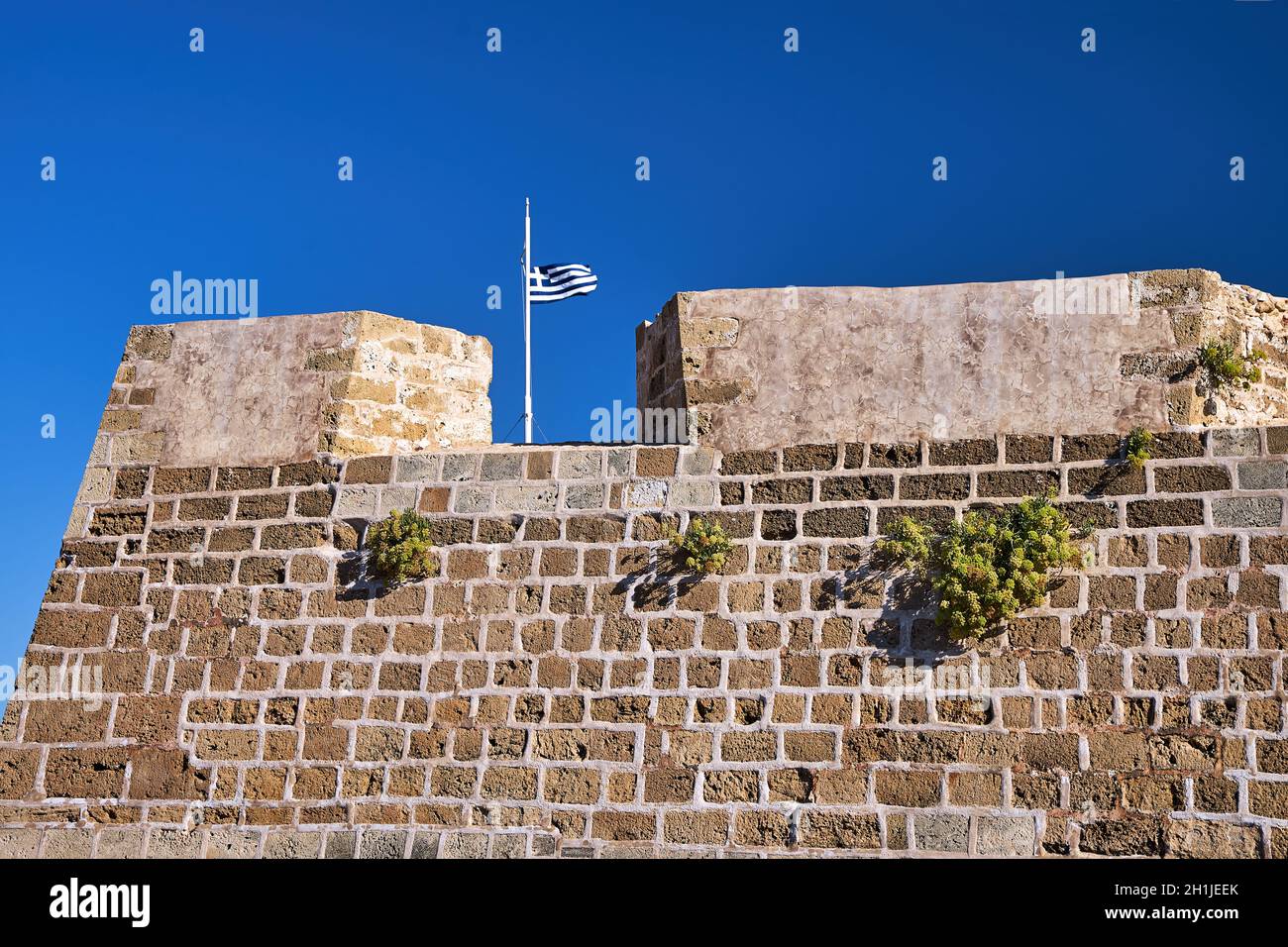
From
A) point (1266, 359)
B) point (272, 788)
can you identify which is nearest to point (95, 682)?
point (272, 788)

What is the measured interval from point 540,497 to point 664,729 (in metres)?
1.56

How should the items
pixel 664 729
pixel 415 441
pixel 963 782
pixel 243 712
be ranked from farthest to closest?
pixel 415 441 → pixel 243 712 → pixel 664 729 → pixel 963 782

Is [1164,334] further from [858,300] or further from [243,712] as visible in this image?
[243,712]

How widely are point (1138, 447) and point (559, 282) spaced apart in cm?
775

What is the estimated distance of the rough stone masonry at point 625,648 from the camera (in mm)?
6789

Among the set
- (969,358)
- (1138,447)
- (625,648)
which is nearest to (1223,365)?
(1138,447)

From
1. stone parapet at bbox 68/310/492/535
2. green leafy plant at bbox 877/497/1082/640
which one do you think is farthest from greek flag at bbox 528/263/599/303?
green leafy plant at bbox 877/497/1082/640

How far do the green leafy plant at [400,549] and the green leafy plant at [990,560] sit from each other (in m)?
2.65

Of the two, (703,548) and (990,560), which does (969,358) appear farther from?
(703,548)

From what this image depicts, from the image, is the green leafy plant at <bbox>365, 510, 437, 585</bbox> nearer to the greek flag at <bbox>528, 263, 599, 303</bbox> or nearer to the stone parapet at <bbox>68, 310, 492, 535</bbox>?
the stone parapet at <bbox>68, 310, 492, 535</bbox>

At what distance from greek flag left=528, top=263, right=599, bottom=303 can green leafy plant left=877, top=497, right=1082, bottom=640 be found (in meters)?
7.22

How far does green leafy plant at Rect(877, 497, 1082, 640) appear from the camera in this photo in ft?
22.9

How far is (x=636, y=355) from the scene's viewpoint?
8734 mm
